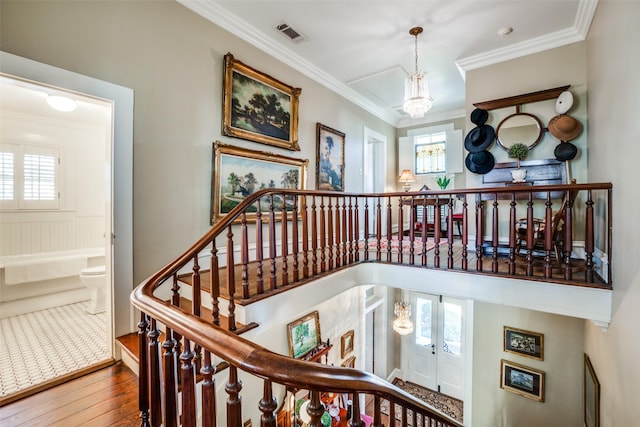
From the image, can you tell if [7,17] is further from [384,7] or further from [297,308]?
[384,7]

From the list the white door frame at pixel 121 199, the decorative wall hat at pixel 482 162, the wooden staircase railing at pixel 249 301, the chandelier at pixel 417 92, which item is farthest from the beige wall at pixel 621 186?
the white door frame at pixel 121 199

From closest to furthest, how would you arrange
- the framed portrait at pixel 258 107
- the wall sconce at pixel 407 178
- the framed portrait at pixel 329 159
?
the framed portrait at pixel 258 107 → the framed portrait at pixel 329 159 → the wall sconce at pixel 407 178

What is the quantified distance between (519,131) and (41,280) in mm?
6733

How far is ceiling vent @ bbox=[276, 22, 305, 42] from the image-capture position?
3.33m

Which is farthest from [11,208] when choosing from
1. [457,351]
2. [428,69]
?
[457,351]

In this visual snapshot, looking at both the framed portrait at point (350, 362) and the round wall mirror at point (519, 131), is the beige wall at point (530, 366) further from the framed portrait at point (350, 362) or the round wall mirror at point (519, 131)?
the round wall mirror at point (519, 131)

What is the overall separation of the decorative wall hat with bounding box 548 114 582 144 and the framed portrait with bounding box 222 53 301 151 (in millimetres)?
3216

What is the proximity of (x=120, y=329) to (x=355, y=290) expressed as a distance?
350 centimetres

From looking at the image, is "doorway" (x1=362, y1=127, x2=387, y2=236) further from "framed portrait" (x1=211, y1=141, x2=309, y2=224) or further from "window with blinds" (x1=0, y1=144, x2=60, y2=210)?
"window with blinds" (x1=0, y1=144, x2=60, y2=210)

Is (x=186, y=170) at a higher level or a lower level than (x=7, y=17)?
lower

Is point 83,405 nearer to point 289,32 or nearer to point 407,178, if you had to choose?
point 289,32

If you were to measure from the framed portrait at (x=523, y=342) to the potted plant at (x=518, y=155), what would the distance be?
6.35 ft

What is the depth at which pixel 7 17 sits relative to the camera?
1.85 metres

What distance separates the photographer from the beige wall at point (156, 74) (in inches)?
80.0
